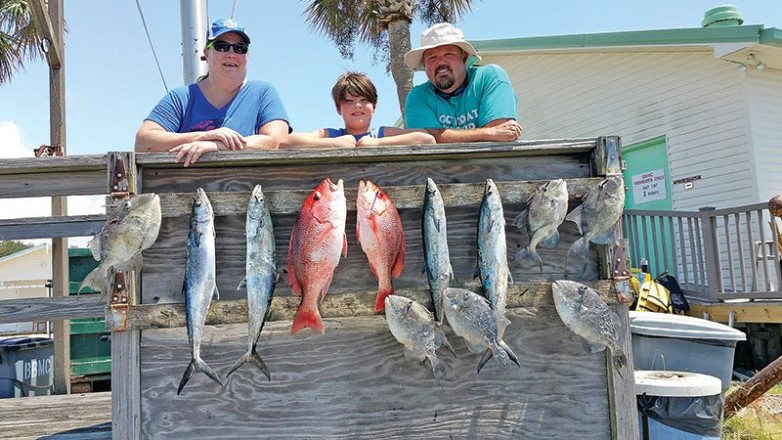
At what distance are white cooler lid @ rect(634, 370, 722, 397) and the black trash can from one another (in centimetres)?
518

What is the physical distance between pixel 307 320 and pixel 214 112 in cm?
150

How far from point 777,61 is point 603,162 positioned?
802cm

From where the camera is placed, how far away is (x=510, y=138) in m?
3.07

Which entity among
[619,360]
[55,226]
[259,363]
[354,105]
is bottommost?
[619,360]

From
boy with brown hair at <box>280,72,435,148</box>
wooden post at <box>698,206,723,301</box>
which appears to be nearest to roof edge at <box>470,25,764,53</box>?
wooden post at <box>698,206,723,301</box>

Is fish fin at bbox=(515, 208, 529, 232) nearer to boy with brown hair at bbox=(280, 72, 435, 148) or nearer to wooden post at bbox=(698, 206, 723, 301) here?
boy with brown hair at bbox=(280, 72, 435, 148)

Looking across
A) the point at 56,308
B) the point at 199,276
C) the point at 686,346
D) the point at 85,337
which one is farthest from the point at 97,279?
the point at 85,337

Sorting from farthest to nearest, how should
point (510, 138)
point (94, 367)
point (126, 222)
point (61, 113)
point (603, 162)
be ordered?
point (94, 367)
point (61, 113)
point (510, 138)
point (603, 162)
point (126, 222)

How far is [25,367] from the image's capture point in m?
5.51

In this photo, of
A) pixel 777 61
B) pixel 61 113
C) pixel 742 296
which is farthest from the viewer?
pixel 777 61

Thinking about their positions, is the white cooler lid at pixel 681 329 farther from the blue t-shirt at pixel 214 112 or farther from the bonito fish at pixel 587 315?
the blue t-shirt at pixel 214 112

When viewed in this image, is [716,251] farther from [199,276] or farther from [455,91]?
[199,276]

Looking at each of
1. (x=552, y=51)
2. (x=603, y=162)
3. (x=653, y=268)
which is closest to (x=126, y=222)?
(x=603, y=162)

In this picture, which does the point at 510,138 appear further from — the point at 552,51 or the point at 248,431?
the point at 552,51
